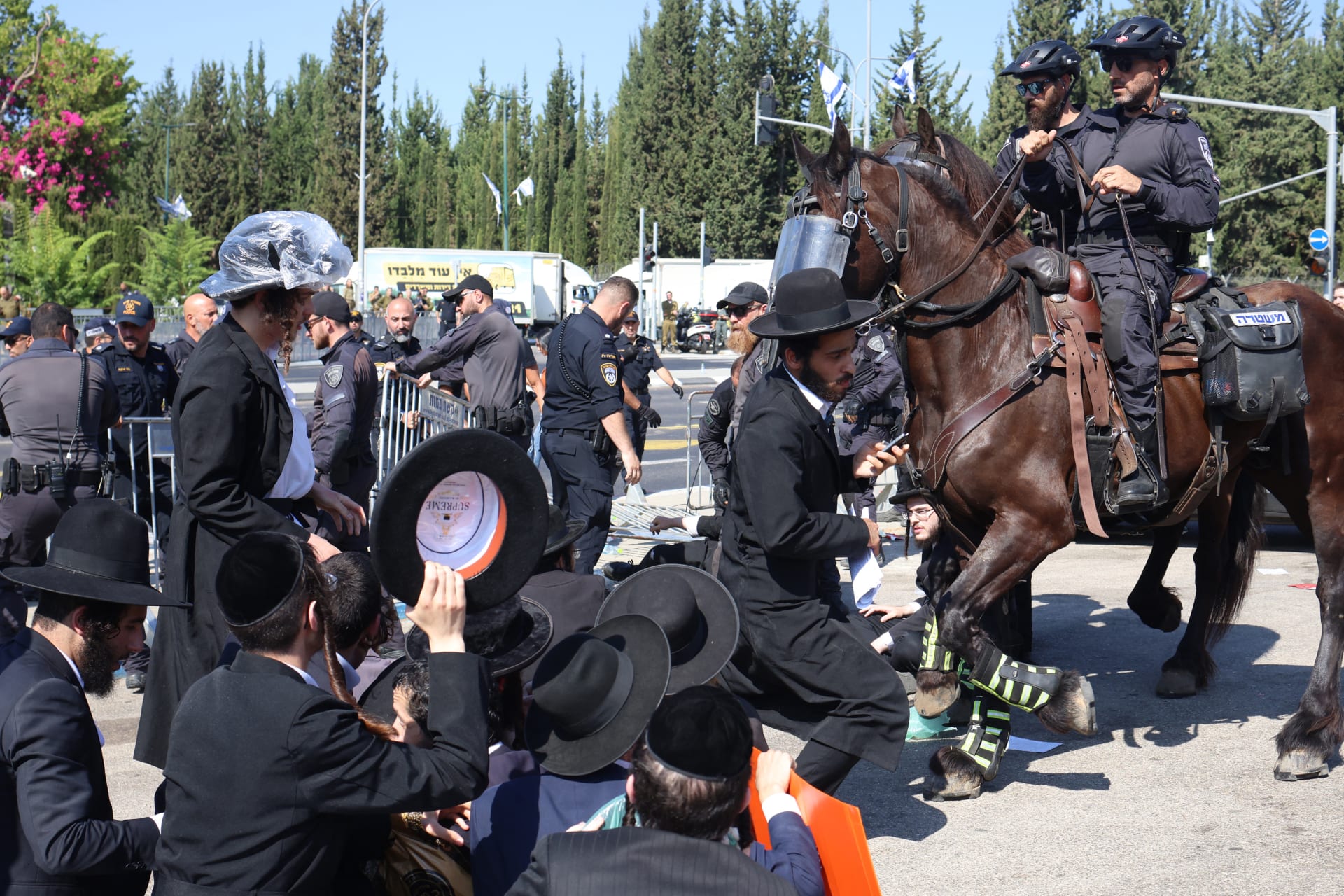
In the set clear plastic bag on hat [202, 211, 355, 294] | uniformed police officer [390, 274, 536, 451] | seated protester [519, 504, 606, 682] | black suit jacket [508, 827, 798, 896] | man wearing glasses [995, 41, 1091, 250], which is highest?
man wearing glasses [995, 41, 1091, 250]

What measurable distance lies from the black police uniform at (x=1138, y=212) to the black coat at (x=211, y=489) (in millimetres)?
3698

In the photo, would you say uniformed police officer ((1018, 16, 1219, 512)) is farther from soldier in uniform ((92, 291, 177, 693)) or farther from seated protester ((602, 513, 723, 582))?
soldier in uniform ((92, 291, 177, 693))

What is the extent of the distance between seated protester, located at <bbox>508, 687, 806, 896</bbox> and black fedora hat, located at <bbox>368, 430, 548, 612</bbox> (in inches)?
26.2

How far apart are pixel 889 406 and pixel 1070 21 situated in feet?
157

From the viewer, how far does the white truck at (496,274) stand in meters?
47.1

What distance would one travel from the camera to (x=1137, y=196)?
5848 millimetres

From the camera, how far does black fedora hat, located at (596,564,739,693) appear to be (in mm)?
3848

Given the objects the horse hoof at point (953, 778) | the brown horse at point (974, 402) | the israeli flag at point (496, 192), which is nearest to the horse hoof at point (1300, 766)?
the brown horse at point (974, 402)

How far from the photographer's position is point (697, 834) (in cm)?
244

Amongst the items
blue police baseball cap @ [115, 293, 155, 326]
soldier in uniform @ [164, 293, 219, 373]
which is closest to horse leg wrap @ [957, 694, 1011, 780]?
soldier in uniform @ [164, 293, 219, 373]

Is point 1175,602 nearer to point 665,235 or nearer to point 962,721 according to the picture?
point 962,721

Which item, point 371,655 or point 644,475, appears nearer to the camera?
point 371,655

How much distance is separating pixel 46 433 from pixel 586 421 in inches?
137

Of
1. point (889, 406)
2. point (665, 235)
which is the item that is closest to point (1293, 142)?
point (665, 235)
